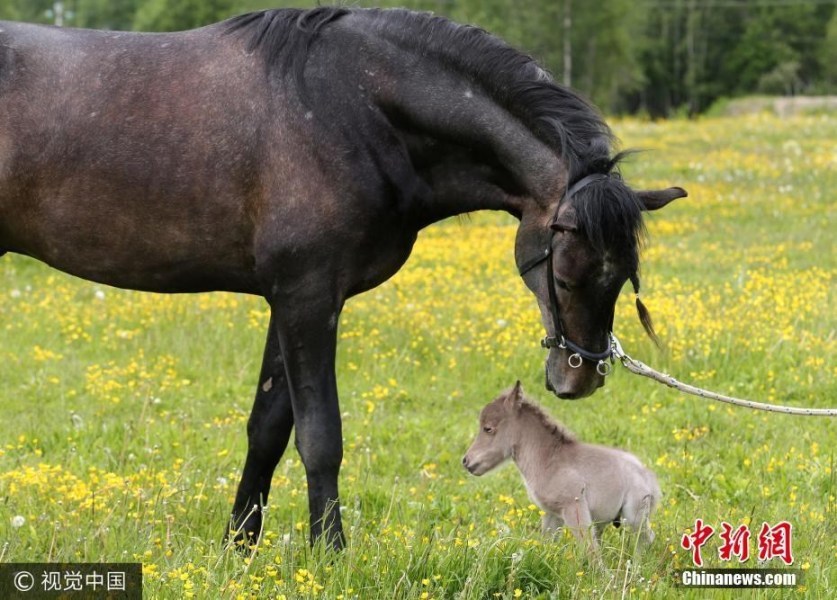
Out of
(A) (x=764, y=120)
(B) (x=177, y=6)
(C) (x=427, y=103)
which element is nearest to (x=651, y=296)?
(C) (x=427, y=103)

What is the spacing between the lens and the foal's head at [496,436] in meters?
5.86

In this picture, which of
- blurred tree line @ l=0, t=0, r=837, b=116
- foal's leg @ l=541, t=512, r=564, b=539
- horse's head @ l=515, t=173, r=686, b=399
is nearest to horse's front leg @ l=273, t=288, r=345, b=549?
horse's head @ l=515, t=173, r=686, b=399

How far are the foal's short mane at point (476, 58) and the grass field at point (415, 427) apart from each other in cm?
103

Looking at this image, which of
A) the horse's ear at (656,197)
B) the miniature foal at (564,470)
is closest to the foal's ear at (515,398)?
the miniature foal at (564,470)

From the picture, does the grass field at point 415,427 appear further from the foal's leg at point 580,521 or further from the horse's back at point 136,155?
the horse's back at point 136,155

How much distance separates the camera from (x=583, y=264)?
188 inches

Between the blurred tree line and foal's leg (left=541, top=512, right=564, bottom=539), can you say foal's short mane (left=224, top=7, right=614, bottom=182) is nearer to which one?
foal's leg (left=541, top=512, right=564, bottom=539)

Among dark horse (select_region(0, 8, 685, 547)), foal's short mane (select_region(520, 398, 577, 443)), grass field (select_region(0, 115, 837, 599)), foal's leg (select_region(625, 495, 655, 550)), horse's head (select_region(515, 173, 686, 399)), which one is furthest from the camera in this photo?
foal's short mane (select_region(520, 398, 577, 443))

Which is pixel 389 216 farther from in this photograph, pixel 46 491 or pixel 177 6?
pixel 177 6

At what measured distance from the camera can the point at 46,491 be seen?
6098mm

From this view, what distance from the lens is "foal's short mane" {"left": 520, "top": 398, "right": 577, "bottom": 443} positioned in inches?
225

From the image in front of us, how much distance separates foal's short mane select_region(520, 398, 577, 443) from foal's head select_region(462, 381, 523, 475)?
0.13ft

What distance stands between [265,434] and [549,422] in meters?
1.52

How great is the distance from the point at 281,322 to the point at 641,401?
14.2 ft
